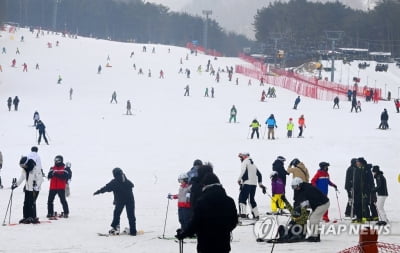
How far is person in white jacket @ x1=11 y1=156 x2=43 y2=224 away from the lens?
1296 centimetres

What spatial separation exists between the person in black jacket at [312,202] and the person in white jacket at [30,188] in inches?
181

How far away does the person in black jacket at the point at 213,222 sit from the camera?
688 centimetres

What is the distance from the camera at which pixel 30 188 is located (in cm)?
A: 1311

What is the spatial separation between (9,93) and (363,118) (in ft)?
81.3

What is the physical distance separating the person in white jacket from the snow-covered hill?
11.8 inches

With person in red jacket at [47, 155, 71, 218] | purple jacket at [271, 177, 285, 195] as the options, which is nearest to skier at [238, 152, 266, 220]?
purple jacket at [271, 177, 285, 195]

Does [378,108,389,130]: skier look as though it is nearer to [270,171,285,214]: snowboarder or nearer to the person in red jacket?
[270,171,285,214]: snowboarder

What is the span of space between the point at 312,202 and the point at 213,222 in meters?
4.46

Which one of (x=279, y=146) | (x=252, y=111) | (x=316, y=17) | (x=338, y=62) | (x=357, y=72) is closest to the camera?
(x=279, y=146)

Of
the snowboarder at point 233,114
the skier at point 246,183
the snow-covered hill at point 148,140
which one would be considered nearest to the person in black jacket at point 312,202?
the snow-covered hill at point 148,140

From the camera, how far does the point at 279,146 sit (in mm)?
28516

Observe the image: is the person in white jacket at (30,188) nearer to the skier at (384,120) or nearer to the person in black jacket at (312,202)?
the person in black jacket at (312,202)

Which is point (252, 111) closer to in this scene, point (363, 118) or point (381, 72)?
point (363, 118)

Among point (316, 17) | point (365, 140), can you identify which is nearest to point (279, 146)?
point (365, 140)
